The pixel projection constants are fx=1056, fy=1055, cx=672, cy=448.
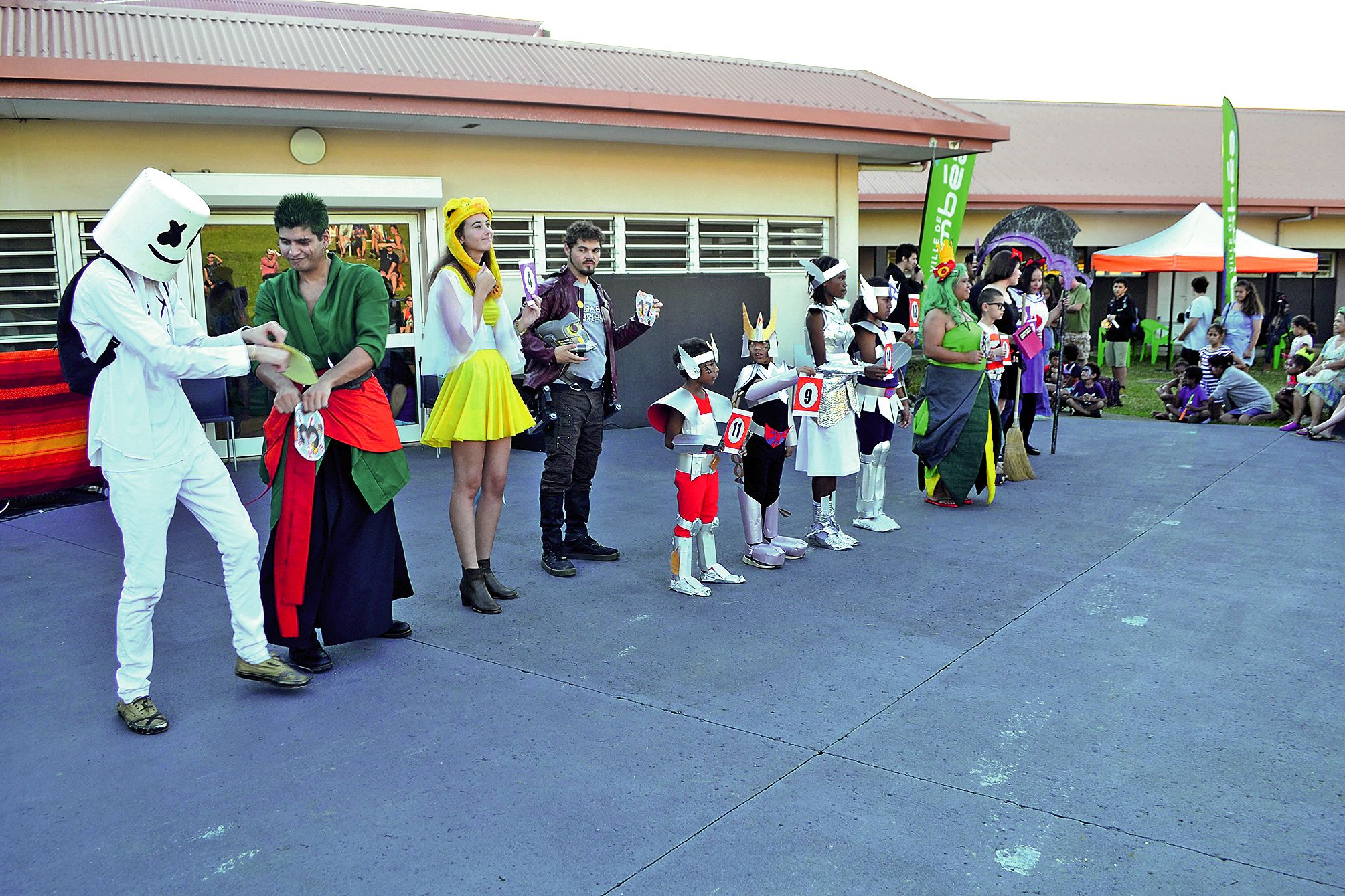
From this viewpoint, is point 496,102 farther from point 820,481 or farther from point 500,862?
point 500,862

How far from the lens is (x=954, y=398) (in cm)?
757

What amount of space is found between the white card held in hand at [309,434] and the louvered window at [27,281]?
5688mm

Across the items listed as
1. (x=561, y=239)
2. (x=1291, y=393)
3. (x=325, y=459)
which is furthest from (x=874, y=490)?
(x=1291, y=393)

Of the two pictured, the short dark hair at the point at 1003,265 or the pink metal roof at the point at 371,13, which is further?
the pink metal roof at the point at 371,13

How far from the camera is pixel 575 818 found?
321cm

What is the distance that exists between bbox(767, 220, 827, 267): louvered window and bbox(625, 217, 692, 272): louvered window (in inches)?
43.1

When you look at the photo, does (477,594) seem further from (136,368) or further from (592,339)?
(136,368)

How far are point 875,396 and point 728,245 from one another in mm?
5633

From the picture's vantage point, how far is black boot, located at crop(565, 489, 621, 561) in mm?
6156

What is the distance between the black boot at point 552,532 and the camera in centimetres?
591

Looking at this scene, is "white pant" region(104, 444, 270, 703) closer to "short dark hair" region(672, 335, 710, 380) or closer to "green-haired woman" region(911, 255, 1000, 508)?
"short dark hair" region(672, 335, 710, 380)

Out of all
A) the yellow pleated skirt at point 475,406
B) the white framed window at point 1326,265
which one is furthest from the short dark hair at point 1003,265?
the white framed window at point 1326,265

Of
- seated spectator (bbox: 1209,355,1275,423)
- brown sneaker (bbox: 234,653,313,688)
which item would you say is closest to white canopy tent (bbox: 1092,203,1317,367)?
seated spectator (bbox: 1209,355,1275,423)

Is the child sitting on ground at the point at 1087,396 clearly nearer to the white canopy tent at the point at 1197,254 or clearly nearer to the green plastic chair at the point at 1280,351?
the white canopy tent at the point at 1197,254
